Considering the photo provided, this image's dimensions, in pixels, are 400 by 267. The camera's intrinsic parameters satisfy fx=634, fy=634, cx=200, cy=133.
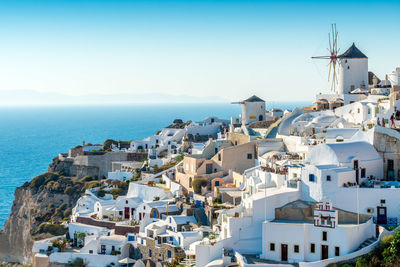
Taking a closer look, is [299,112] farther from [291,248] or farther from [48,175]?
[48,175]

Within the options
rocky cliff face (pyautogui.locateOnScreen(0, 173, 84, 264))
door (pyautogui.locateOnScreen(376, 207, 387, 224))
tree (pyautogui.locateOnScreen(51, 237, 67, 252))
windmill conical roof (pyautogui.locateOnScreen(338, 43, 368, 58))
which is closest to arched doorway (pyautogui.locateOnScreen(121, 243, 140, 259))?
tree (pyautogui.locateOnScreen(51, 237, 67, 252))

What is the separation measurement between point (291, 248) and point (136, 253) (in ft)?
37.9

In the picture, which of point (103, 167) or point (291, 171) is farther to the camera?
point (103, 167)

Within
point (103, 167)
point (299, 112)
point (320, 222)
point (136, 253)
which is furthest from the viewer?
point (103, 167)

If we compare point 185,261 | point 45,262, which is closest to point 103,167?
point 45,262

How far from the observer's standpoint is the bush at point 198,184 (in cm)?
4384

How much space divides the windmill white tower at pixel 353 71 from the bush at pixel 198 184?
16141mm

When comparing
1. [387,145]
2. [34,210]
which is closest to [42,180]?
[34,210]

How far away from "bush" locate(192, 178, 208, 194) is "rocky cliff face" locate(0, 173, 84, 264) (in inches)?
550

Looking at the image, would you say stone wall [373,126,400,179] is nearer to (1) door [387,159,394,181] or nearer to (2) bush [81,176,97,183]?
(1) door [387,159,394,181]

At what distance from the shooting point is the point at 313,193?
32.4m

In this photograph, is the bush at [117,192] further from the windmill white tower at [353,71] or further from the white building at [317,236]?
the white building at [317,236]

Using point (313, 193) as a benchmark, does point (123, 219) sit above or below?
below

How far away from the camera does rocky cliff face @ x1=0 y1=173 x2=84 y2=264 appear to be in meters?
54.6
